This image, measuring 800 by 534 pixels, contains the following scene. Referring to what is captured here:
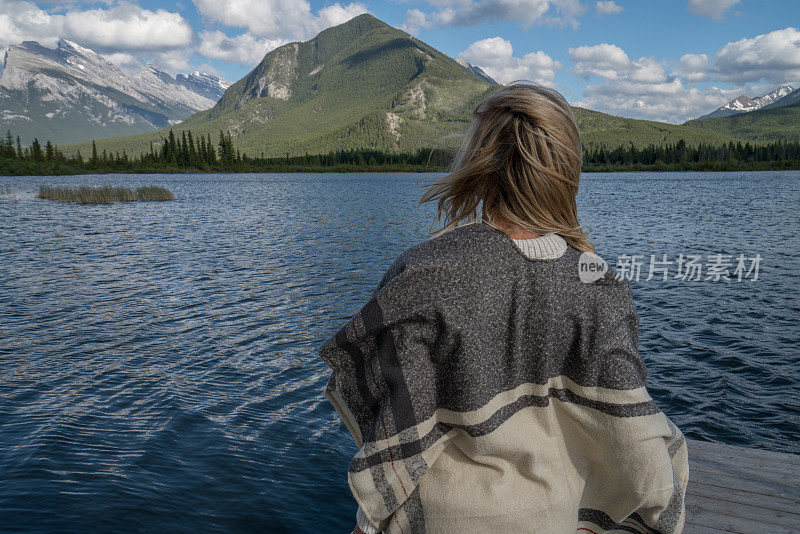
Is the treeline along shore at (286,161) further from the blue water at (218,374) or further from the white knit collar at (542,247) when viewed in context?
the white knit collar at (542,247)

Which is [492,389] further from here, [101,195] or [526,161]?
[101,195]

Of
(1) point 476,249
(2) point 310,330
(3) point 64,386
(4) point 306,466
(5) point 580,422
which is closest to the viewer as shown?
(1) point 476,249

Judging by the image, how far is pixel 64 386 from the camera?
9.84m

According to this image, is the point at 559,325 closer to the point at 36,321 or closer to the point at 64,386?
the point at 64,386

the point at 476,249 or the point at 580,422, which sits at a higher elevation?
the point at 476,249

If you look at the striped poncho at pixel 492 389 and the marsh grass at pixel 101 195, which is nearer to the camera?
the striped poncho at pixel 492 389

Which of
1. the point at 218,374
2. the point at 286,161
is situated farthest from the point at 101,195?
the point at 286,161

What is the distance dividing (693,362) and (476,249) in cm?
1140

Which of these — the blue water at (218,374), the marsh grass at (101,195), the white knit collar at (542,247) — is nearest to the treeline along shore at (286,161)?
the marsh grass at (101,195)

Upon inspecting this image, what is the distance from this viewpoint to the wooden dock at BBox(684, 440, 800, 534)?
4062 mm

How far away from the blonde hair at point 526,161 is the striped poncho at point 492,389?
0.48 feet

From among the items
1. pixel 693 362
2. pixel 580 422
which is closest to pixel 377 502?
pixel 580 422

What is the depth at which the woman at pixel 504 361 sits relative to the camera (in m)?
1.94

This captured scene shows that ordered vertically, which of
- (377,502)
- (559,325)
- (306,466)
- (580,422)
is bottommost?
(306,466)
